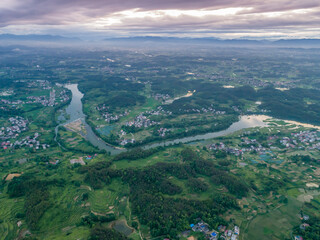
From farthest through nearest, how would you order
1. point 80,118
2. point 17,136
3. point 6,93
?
point 6,93 < point 80,118 < point 17,136

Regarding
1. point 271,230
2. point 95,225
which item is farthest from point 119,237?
point 271,230

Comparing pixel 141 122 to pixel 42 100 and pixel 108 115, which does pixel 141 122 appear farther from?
pixel 42 100

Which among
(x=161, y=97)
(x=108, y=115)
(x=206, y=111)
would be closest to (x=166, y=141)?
(x=108, y=115)

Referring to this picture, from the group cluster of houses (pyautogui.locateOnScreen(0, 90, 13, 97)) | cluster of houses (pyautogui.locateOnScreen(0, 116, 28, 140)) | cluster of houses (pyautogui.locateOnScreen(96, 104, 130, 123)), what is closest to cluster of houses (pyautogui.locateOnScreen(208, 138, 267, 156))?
cluster of houses (pyautogui.locateOnScreen(96, 104, 130, 123))

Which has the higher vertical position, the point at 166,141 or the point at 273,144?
the point at 166,141

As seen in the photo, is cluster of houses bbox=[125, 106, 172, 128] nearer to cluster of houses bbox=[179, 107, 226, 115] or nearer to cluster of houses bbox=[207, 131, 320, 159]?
→ cluster of houses bbox=[179, 107, 226, 115]

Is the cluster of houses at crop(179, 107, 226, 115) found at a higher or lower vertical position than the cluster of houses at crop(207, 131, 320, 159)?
higher
